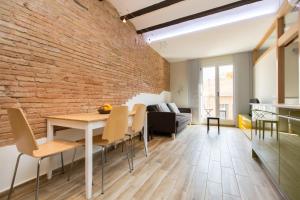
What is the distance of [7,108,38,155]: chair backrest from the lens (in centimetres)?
129

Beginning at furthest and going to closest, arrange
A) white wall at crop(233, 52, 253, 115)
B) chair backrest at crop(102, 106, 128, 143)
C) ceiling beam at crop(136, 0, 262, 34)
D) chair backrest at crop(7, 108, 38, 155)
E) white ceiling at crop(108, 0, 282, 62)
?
white wall at crop(233, 52, 253, 115)
white ceiling at crop(108, 0, 282, 62)
ceiling beam at crop(136, 0, 262, 34)
chair backrest at crop(102, 106, 128, 143)
chair backrest at crop(7, 108, 38, 155)

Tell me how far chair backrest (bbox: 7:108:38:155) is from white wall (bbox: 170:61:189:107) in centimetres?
586

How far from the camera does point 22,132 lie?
135cm

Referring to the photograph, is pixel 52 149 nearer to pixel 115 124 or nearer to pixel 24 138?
pixel 24 138

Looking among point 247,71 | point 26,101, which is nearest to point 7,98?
point 26,101

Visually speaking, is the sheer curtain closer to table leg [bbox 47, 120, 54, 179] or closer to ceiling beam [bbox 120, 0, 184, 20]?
ceiling beam [bbox 120, 0, 184, 20]

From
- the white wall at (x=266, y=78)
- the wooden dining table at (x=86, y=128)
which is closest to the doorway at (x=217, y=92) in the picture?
the white wall at (x=266, y=78)

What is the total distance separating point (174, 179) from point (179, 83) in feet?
17.4

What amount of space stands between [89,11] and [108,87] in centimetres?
139

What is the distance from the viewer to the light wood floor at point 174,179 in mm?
1573

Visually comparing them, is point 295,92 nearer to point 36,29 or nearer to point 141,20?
point 141,20

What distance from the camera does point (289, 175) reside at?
1.27 m

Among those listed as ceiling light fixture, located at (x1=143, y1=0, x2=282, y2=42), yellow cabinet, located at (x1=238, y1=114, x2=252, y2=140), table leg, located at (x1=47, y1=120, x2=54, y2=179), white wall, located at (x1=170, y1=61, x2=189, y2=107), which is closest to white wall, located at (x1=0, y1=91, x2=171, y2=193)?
table leg, located at (x1=47, y1=120, x2=54, y2=179)

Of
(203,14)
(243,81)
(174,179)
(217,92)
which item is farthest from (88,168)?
(243,81)
